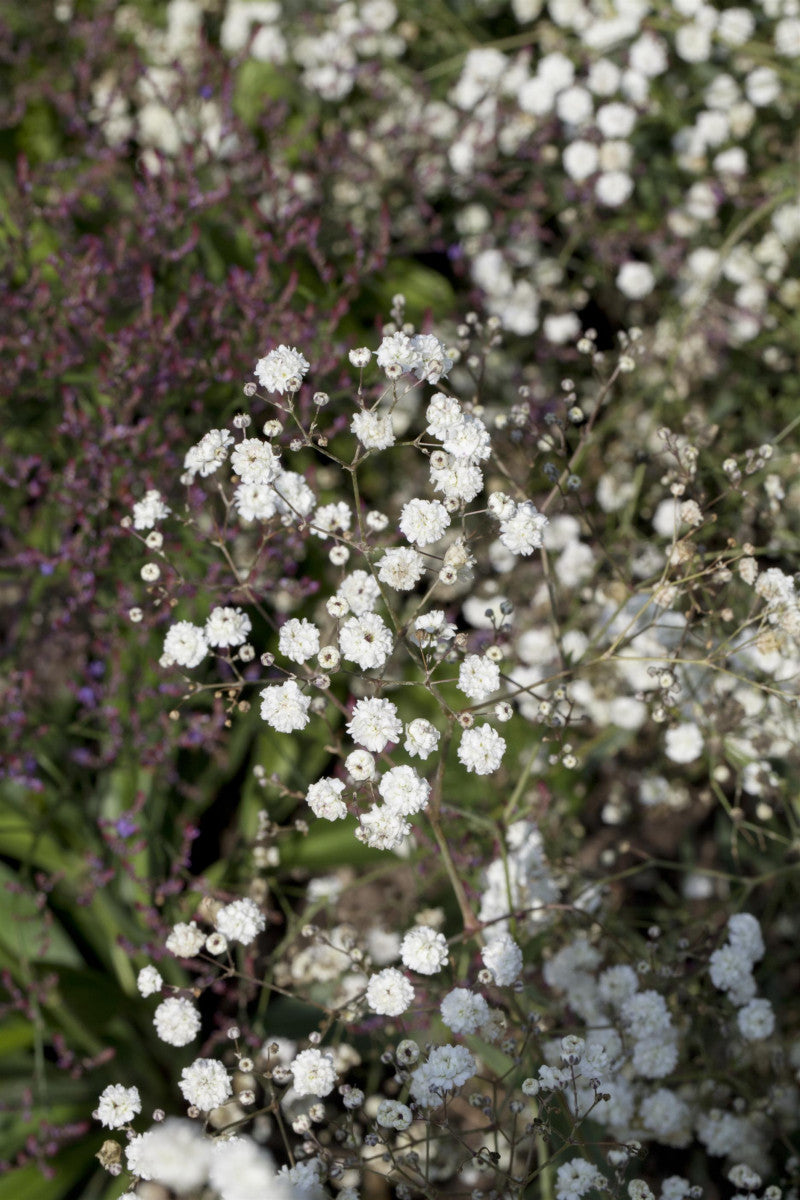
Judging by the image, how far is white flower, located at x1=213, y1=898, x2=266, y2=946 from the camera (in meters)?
1.63

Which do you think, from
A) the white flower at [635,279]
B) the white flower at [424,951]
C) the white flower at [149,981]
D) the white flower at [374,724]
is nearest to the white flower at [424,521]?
the white flower at [374,724]

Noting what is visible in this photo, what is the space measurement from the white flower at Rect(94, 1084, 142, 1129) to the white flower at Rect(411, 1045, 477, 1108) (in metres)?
0.43

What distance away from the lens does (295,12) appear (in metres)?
3.41

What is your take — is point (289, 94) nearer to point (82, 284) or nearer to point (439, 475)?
point (82, 284)

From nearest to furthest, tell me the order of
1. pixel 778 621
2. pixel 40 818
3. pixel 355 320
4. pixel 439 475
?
pixel 439 475 < pixel 778 621 < pixel 40 818 < pixel 355 320

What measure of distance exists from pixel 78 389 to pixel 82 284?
0.84 ft

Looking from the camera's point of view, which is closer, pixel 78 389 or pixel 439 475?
pixel 439 475

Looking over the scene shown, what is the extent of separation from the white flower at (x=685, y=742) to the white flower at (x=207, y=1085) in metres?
1.22

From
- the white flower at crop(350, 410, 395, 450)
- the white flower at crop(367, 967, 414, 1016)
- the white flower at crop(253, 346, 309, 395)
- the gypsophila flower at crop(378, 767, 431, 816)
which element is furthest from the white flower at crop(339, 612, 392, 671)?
the white flower at crop(367, 967, 414, 1016)

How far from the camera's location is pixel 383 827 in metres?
1.50

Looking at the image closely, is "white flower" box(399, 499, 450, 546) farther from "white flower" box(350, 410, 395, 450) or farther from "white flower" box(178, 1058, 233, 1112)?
"white flower" box(178, 1058, 233, 1112)

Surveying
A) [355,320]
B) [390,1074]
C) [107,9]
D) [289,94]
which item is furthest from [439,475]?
[107,9]

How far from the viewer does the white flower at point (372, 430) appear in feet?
5.19

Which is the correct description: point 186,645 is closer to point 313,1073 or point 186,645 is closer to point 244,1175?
point 313,1073
